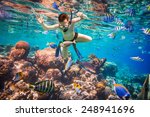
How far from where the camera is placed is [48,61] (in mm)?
12102

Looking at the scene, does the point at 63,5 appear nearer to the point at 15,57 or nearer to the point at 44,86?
the point at 15,57

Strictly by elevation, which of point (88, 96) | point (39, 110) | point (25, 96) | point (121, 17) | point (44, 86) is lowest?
point (88, 96)

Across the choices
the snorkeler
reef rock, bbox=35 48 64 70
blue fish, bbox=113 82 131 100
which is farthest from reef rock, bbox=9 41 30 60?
blue fish, bbox=113 82 131 100

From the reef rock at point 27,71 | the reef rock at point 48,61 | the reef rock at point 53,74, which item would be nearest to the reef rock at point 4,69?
the reef rock at point 27,71

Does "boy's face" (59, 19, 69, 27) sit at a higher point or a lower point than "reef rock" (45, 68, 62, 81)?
higher

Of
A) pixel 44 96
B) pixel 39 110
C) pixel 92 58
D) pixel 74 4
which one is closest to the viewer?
pixel 39 110

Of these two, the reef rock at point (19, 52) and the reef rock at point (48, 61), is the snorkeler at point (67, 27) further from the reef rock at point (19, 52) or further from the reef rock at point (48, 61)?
the reef rock at point (19, 52)

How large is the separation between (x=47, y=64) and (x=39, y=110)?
661 cm

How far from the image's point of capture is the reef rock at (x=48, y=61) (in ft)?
39.9

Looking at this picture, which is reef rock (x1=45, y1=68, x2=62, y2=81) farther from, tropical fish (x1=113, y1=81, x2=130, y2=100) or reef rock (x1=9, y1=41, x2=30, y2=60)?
tropical fish (x1=113, y1=81, x2=130, y2=100)

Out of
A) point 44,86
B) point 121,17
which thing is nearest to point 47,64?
point 44,86

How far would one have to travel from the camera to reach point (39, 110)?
5.69 meters

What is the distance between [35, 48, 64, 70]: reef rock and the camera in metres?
12.2

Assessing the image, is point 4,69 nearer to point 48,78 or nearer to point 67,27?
point 48,78
